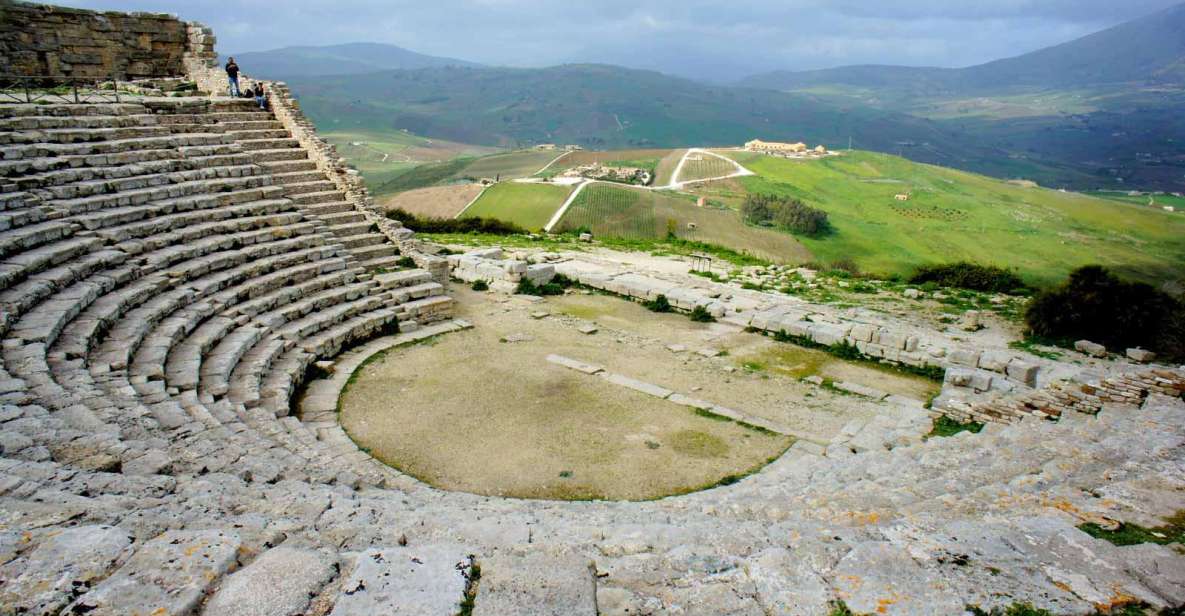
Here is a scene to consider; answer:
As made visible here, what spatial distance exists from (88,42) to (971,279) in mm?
25650

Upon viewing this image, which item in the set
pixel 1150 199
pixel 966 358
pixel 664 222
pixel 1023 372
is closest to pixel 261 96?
pixel 966 358

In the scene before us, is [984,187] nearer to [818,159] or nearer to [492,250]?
[818,159]

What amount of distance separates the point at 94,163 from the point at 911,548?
14443mm

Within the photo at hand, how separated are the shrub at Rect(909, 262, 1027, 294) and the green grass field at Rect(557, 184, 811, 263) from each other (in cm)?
2688

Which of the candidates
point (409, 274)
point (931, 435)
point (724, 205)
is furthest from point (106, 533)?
point (724, 205)

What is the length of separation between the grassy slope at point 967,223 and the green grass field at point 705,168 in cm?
377

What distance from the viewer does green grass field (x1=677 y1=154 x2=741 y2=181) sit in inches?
3398

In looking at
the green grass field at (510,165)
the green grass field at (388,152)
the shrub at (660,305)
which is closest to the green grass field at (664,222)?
the green grass field at (510,165)

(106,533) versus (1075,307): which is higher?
(106,533)

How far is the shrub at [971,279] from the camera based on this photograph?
65.2 ft

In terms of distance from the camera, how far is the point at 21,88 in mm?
15219

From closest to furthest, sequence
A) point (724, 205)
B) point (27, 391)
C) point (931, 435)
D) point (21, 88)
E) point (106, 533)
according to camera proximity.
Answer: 1. point (106, 533)
2. point (27, 391)
3. point (931, 435)
4. point (21, 88)
5. point (724, 205)

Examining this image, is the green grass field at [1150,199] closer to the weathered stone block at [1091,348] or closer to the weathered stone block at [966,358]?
the weathered stone block at [1091,348]

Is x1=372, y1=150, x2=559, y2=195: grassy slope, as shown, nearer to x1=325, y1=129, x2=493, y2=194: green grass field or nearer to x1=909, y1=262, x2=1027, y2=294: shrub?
x1=325, y1=129, x2=493, y2=194: green grass field
